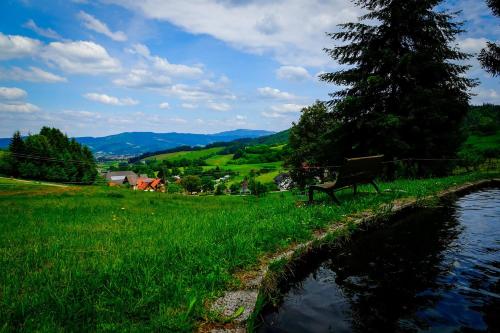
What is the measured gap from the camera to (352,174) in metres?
Result: 9.93

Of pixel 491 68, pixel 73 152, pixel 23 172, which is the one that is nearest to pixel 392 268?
pixel 491 68

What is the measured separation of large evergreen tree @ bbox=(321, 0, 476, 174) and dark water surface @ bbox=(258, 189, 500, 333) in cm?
1162

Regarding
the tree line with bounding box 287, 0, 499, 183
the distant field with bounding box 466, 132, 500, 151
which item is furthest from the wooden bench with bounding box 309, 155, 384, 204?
the distant field with bounding box 466, 132, 500, 151

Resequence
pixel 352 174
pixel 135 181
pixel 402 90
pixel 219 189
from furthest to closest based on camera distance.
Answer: pixel 135 181 < pixel 219 189 < pixel 402 90 < pixel 352 174

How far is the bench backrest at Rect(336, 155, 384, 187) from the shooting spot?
9492 mm

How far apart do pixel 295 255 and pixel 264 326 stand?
6.38ft

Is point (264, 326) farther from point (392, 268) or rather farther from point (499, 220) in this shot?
point (499, 220)

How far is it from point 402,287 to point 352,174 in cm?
574

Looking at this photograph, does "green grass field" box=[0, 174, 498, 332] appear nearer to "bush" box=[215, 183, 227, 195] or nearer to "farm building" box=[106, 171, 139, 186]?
"bush" box=[215, 183, 227, 195]

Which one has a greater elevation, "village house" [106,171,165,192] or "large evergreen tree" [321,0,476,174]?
"large evergreen tree" [321,0,476,174]

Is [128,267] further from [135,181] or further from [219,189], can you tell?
[135,181]

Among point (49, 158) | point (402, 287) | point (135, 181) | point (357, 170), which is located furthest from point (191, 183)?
point (402, 287)

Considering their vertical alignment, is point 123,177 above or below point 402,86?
below

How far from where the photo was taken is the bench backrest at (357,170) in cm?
949
